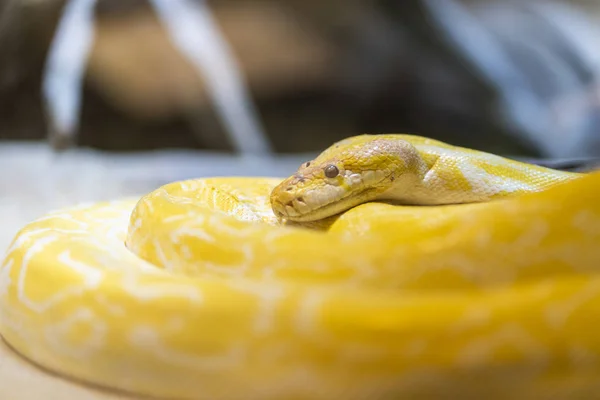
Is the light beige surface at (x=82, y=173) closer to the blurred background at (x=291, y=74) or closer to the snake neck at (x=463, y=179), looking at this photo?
the blurred background at (x=291, y=74)

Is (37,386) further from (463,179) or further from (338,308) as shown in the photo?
(463,179)

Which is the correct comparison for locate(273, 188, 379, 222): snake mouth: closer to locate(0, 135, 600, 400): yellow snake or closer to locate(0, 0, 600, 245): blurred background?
locate(0, 135, 600, 400): yellow snake

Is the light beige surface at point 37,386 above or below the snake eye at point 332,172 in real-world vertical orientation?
below

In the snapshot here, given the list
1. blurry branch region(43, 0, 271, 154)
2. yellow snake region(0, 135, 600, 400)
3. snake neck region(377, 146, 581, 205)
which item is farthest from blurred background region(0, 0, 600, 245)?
yellow snake region(0, 135, 600, 400)

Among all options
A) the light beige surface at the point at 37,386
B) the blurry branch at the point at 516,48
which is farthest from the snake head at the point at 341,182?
the blurry branch at the point at 516,48

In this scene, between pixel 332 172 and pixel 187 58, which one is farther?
pixel 187 58

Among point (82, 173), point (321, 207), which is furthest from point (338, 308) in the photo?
point (82, 173)

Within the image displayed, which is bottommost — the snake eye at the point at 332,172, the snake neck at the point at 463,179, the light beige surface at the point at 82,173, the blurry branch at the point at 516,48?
the light beige surface at the point at 82,173
